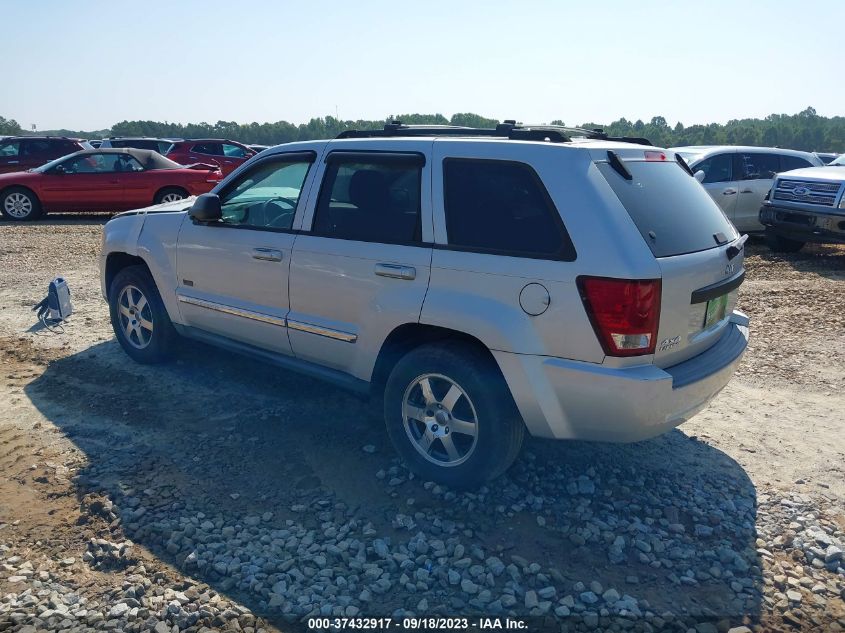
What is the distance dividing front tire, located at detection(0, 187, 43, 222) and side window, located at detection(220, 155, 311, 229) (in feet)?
39.2

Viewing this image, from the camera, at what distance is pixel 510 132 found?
4172 mm

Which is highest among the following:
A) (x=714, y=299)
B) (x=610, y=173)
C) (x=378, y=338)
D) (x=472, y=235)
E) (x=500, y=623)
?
(x=610, y=173)

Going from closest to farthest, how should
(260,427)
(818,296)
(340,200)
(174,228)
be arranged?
(340,200) → (260,427) → (174,228) → (818,296)

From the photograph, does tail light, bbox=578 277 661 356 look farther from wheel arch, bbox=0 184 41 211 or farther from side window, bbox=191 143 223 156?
side window, bbox=191 143 223 156

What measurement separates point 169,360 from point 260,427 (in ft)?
5.20

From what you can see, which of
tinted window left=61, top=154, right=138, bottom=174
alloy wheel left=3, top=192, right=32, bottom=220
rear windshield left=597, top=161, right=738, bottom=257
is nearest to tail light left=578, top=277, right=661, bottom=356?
rear windshield left=597, top=161, right=738, bottom=257

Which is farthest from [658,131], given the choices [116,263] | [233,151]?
[116,263]

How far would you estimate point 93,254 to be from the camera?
10898mm

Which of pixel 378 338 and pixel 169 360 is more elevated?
pixel 378 338

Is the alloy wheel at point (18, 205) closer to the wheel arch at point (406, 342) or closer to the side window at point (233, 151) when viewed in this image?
the side window at point (233, 151)

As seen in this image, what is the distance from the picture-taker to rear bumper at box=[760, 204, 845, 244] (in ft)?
33.2

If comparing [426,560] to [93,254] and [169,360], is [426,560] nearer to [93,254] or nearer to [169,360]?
[169,360]

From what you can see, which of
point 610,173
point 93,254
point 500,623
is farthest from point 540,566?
point 93,254

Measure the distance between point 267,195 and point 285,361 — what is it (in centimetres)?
123
